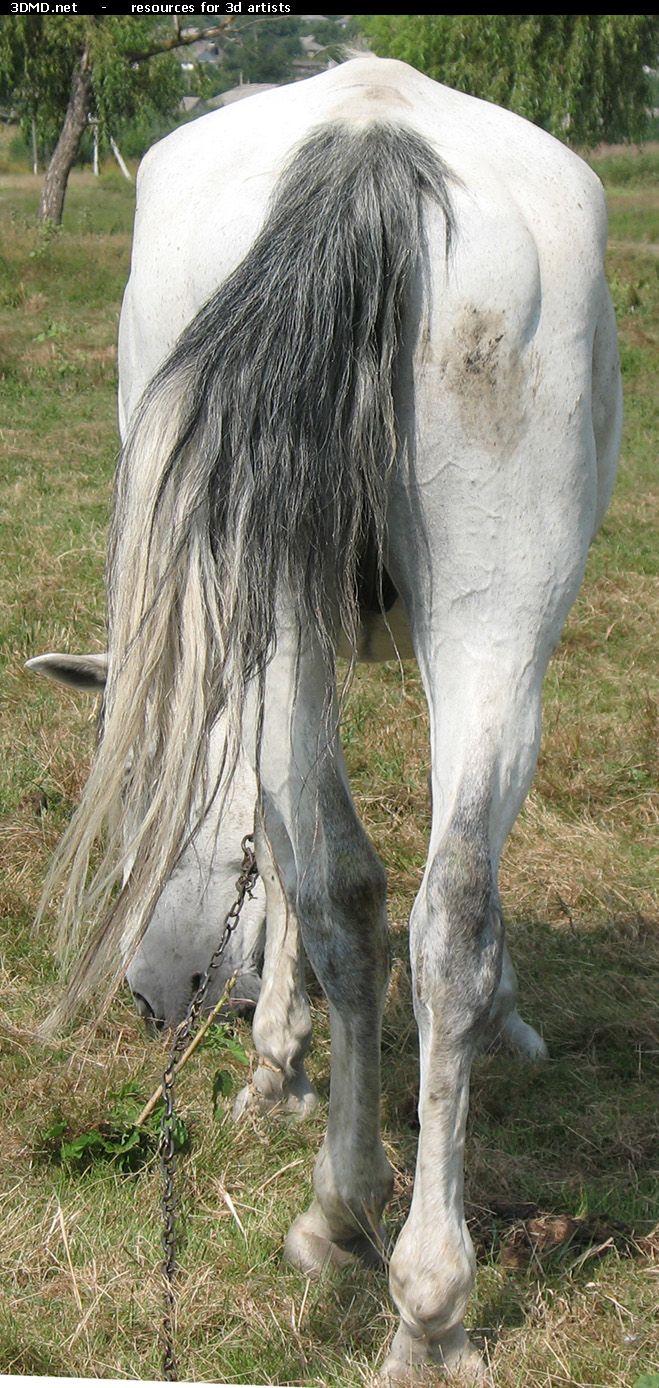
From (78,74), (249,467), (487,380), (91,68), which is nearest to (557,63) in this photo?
(91,68)

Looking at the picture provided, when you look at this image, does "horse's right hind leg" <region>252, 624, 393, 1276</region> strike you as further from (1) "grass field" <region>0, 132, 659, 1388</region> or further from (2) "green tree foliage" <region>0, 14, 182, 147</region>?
(2) "green tree foliage" <region>0, 14, 182, 147</region>

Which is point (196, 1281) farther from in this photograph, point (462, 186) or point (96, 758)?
point (462, 186)

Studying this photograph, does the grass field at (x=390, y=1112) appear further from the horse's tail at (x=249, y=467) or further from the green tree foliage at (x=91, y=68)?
the green tree foliage at (x=91, y=68)

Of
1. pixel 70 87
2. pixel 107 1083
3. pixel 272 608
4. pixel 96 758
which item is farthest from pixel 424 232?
pixel 70 87

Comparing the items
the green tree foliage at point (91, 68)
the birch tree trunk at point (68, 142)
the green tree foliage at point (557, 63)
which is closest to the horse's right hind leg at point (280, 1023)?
the green tree foliage at point (557, 63)

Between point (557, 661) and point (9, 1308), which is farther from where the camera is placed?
point (557, 661)

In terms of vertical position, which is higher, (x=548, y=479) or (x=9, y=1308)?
(x=548, y=479)

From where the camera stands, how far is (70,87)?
74.9 ft

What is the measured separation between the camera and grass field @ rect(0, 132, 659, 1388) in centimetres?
222

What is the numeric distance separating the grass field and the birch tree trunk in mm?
18703

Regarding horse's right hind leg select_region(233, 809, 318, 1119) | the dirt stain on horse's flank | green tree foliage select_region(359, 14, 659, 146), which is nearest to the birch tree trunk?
green tree foliage select_region(359, 14, 659, 146)

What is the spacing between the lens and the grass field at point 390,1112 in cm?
222

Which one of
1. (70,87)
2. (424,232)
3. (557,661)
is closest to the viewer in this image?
(424,232)

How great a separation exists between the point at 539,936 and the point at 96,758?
88.0 inches
